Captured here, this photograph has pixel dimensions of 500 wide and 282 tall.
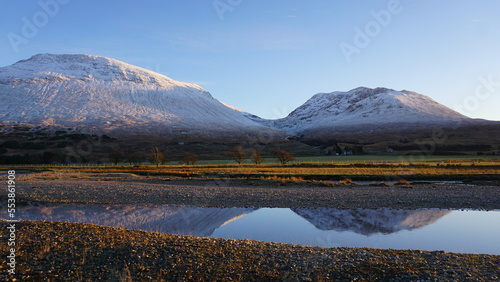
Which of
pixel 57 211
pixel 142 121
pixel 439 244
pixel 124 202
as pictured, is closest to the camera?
pixel 439 244

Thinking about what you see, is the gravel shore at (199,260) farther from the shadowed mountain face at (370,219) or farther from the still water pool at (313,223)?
the shadowed mountain face at (370,219)

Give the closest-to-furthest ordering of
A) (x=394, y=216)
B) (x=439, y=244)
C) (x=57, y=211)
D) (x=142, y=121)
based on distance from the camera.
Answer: (x=439, y=244) < (x=394, y=216) < (x=57, y=211) < (x=142, y=121)

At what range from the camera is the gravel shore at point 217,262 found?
10469mm

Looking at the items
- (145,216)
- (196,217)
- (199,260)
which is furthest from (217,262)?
(145,216)

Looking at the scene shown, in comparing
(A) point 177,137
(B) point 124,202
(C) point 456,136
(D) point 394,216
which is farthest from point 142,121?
(D) point 394,216

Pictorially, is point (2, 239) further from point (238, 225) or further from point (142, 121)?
point (142, 121)

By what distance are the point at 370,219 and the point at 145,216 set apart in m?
14.3

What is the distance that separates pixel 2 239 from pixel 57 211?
10.0 meters

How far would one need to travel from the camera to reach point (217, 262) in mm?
11734

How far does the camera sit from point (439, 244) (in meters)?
15.6

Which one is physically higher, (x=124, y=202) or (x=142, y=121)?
(x=142, y=121)

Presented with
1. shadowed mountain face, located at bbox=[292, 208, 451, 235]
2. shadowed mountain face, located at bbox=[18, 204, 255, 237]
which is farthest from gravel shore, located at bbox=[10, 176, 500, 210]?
shadowed mountain face, located at bbox=[18, 204, 255, 237]

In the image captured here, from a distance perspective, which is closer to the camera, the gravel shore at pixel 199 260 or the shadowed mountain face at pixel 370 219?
the gravel shore at pixel 199 260

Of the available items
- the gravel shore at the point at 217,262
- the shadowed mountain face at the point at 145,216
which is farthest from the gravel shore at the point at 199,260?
the shadowed mountain face at the point at 145,216
